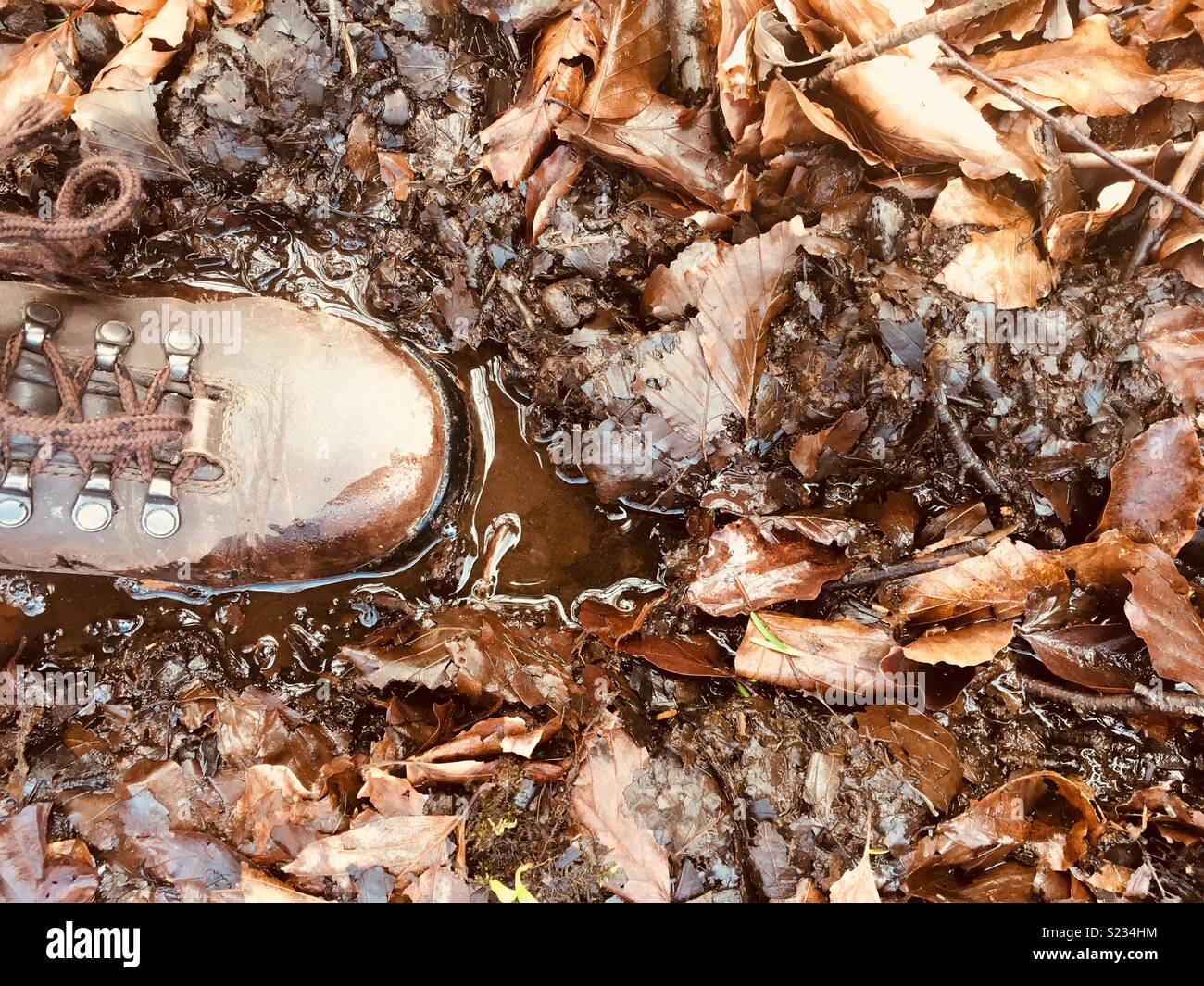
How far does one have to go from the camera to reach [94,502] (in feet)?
5.74

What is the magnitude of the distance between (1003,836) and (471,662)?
4.08ft

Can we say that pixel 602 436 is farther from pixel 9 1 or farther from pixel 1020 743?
pixel 9 1

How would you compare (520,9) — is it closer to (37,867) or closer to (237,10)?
(237,10)

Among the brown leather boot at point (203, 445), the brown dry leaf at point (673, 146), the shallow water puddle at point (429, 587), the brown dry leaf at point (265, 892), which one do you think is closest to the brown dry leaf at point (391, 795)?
the brown dry leaf at point (265, 892)

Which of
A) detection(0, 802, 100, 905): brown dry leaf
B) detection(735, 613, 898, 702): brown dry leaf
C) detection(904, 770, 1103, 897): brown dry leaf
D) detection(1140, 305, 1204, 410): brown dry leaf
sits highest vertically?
detection(1140, 305, 1204, 410): brown dry leaf

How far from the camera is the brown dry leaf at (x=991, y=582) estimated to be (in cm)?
169

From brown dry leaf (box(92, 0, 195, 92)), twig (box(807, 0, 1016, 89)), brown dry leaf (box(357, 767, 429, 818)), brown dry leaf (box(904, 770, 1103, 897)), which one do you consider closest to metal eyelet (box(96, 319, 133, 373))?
brown dry leaf (box(92, 0, 195, 92))

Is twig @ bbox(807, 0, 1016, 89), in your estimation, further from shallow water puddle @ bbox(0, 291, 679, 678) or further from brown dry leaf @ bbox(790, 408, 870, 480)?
shallow water puddle @ bbox(0, 291, 679, 678)

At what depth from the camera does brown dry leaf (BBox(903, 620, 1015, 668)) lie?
1.60 metres

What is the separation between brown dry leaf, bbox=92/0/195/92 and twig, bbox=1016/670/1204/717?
2616 mm

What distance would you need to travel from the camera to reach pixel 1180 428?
1.69 metres

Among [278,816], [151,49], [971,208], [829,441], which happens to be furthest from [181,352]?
[971,208]
